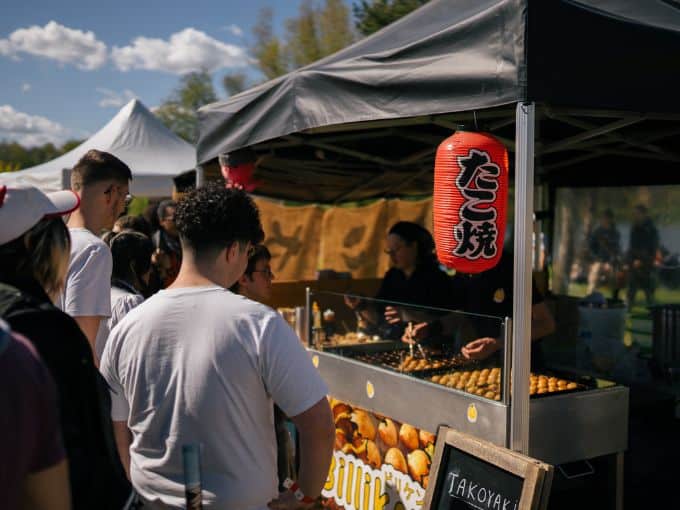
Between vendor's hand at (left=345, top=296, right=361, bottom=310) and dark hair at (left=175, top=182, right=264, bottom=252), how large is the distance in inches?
79.8

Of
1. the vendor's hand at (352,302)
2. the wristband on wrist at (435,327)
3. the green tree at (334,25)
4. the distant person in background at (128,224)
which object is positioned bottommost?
the wristband on wrist at (435,327)

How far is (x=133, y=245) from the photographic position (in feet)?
9.95

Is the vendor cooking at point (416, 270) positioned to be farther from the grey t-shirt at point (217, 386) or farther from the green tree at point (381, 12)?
the green tree at point (381, 12)

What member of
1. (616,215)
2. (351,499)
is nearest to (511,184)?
(616,215)

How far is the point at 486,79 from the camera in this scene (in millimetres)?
2615

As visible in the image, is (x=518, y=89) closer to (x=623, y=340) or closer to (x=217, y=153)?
(x=217, y=153)

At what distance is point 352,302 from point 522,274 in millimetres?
1384

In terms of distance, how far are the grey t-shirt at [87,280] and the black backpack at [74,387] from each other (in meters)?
1.16

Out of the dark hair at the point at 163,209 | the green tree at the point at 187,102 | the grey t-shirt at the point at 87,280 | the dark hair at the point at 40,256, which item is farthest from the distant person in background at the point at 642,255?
the green tree at the point at 187,102

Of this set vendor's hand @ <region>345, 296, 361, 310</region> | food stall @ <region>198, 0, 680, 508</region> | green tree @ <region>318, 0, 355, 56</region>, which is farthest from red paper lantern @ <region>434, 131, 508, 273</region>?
green tree @ <region>318, 0, 355, 56</region>

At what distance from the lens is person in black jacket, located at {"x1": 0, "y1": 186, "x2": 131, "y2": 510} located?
1.33 m

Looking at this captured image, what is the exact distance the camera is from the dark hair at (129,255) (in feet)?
9.91

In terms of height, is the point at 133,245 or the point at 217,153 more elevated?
the point at 217,153

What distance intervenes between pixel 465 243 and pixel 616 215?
5097 millimetres
